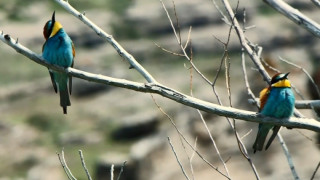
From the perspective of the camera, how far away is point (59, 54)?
602 centimetres

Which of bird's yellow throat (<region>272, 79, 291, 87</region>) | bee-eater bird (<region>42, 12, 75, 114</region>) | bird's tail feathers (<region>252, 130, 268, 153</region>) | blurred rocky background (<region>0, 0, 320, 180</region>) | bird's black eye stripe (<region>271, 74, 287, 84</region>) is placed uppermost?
blurred rocky background (<region>0, 0, 320, 180</region>)

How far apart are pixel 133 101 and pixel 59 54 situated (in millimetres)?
17478

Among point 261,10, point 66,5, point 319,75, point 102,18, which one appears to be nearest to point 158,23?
point 102,18

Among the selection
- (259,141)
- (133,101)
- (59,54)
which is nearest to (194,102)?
(259,141)

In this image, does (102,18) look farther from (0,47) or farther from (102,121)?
(102,121)

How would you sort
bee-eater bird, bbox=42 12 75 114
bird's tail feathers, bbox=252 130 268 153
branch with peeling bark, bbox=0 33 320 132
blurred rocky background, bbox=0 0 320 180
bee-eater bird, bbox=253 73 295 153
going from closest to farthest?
branch with peeling bark, bbox=0 33 320 132
bee-eater bird, bbox=253 73 295 153
bird's tail feathers, bbox=252 130 268 153
bee-eater bird, bbox=42 12 75 114
blurred rocky background, bbox=0 0 320 180

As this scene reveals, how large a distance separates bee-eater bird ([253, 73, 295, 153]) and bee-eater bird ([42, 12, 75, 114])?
4.73ft

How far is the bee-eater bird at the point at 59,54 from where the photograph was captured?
6.02 m

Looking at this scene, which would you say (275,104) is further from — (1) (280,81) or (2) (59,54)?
(2) (59,54)

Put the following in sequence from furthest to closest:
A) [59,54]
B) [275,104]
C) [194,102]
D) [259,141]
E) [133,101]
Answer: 1. [133,101]
2. [59,54]
3. [259,141]
4. [275,104]
5. [194,102]

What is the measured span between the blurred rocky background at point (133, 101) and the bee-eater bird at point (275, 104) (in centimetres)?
752

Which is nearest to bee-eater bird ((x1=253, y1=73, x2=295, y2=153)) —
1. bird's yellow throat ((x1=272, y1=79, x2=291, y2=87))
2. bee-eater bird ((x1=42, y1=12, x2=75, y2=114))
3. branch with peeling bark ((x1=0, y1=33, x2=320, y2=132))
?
bird's yellow throat ((x1=272, y1=79, x2=291, y2=87))

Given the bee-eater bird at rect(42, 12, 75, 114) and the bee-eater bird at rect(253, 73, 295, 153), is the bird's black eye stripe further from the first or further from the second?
the bee-eater bird at rect(42, 12, 75, 114)

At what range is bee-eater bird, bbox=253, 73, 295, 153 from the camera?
5.32 m
